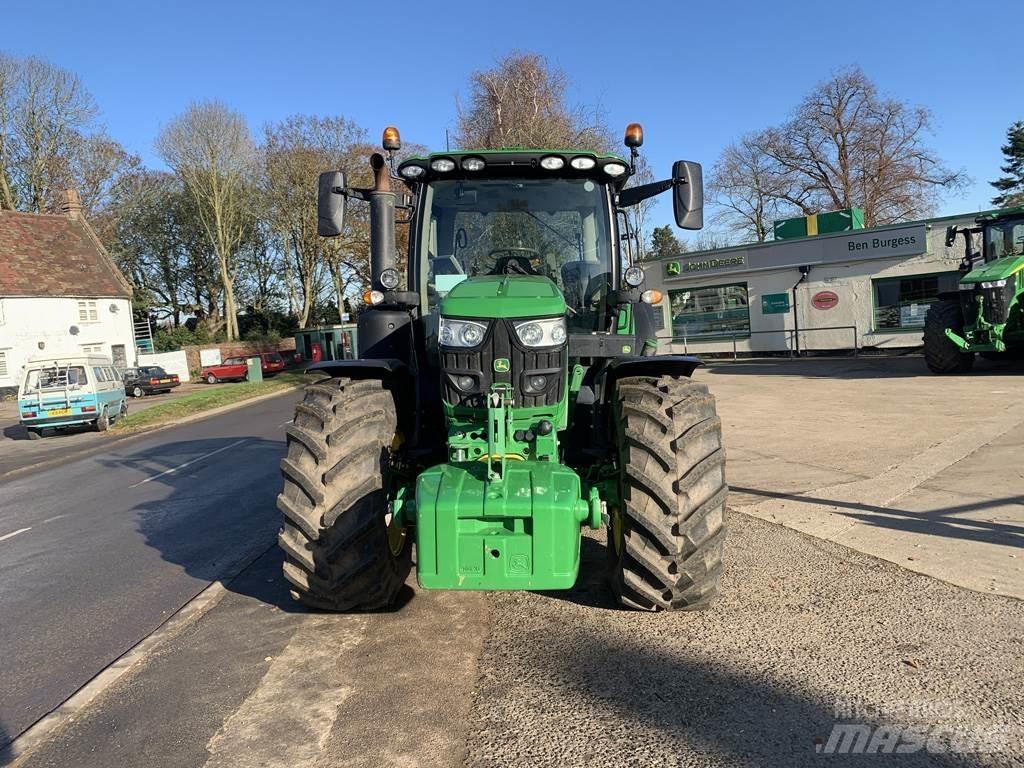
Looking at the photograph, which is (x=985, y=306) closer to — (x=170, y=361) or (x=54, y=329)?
(x=54, y=329)

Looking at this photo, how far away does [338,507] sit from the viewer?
12.9 ft

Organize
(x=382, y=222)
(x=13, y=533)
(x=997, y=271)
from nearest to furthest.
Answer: (x=382, y=222)
(x=13, y=533)
(x=997, y=271)

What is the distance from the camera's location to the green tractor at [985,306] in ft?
48.1

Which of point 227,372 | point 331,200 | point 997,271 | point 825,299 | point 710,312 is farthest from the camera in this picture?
point 227,372

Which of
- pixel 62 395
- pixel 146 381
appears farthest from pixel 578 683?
pixel 146 381

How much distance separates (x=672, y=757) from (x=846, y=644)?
141 cm

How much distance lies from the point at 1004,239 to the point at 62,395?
22253 mm

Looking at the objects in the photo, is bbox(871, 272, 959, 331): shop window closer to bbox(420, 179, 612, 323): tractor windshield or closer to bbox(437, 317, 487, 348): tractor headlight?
bbox(420, 179, 612, 323): tractor windshield

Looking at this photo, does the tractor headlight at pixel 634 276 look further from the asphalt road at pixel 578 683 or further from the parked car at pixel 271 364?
the parked car at pixel 271 364

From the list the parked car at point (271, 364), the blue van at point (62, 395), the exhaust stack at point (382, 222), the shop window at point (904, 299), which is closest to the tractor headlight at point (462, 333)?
the exhaust stack at point (382, 222)

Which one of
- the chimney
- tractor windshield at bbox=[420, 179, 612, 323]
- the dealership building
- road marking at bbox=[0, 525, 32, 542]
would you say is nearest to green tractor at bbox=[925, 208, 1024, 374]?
the dealership building

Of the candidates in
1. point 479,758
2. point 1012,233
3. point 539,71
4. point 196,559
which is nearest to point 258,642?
point 479,758

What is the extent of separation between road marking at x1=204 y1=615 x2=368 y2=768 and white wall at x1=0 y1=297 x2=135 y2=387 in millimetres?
36569

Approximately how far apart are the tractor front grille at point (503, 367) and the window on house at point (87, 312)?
133ft
